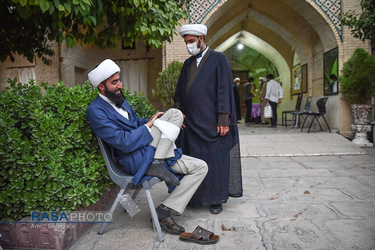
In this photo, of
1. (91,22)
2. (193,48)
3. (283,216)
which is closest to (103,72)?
(193,48)

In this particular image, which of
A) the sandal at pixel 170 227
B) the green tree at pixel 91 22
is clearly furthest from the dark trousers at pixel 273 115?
the sandal at pixel 170 227

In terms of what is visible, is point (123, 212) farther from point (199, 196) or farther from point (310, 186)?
point (310, 186)

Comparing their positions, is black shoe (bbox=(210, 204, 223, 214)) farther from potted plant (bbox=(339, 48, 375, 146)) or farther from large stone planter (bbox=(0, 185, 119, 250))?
potted plant (bbox=(339, 48, 375, 146))

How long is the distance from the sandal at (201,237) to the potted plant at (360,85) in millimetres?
6792

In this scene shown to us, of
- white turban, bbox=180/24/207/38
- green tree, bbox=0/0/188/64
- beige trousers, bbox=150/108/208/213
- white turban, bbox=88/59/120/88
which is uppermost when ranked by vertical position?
green tree, bbox=0/0/188/64

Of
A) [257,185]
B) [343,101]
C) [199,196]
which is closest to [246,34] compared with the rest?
[343,101]

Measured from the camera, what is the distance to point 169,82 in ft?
27.3

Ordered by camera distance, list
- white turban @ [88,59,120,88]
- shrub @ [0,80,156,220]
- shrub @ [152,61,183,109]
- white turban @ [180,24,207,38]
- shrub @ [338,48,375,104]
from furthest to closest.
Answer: shrub @ [152,61,183,109], shrub @ [338,48,375,104], white turban @ [180,24,207,38], white turban @ [88,59,120,88], shrub @ [0,80,156,220]

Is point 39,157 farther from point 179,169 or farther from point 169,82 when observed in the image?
point 169,82

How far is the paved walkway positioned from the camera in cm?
241

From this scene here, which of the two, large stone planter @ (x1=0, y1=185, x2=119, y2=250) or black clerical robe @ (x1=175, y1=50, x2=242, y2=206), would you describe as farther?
black clerical robe @ (x1=175, y1=50, x2=242, y2=206)

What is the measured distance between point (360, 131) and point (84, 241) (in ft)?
24.9

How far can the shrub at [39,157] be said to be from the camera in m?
2.34

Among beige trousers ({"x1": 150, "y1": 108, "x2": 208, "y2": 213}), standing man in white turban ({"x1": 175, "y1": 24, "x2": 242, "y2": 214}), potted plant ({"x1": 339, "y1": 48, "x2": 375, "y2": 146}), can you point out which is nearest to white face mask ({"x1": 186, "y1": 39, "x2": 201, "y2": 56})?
standing man in white turban ({"x1": 175, "y1": 24, "x2": 242, "y2": 214})
